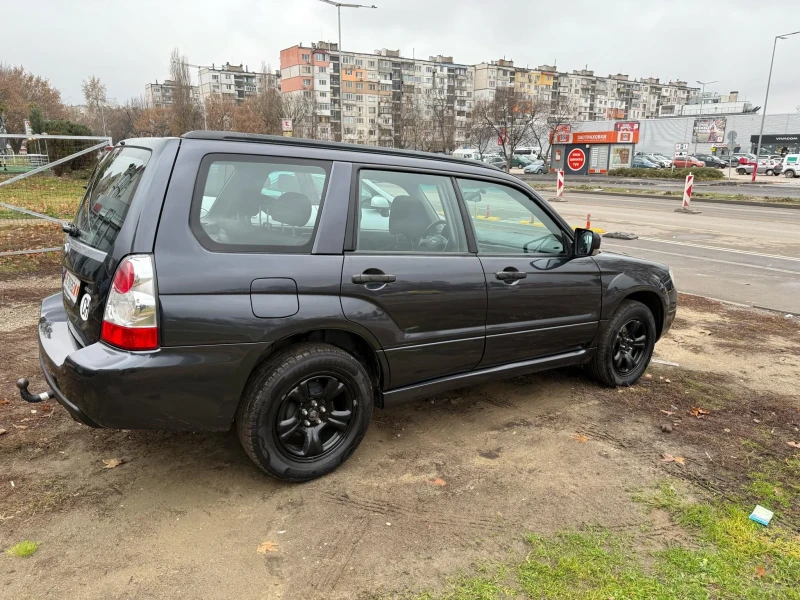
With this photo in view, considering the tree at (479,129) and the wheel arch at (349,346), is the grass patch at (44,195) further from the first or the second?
the tree at (479,129)

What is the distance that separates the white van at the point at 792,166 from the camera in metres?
45.7

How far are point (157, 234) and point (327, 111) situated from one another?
395 feet

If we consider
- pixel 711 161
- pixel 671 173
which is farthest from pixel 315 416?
pixel 711 161

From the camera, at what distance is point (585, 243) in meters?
4.13

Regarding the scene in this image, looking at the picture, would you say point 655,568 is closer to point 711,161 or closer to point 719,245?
point 719,245

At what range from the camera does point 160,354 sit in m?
2.64

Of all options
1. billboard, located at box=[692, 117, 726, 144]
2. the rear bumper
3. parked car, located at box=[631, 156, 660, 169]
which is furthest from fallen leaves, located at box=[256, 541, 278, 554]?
billboard, located at box=[692, 117, 726, 144]

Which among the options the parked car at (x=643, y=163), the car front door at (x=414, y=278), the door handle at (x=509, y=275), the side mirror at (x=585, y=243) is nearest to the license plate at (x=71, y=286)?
the car front door at (x=414, y=278)

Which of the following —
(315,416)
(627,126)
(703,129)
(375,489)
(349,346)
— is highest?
(703,129)

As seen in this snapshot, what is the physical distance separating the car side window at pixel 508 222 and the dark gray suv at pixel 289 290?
15mm

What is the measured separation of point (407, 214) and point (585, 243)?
1416 millimetres

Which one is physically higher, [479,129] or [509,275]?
[479,129]

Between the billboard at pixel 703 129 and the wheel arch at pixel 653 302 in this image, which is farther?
the billboard at pixel 703 129

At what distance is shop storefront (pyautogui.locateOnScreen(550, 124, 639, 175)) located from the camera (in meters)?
44.6
